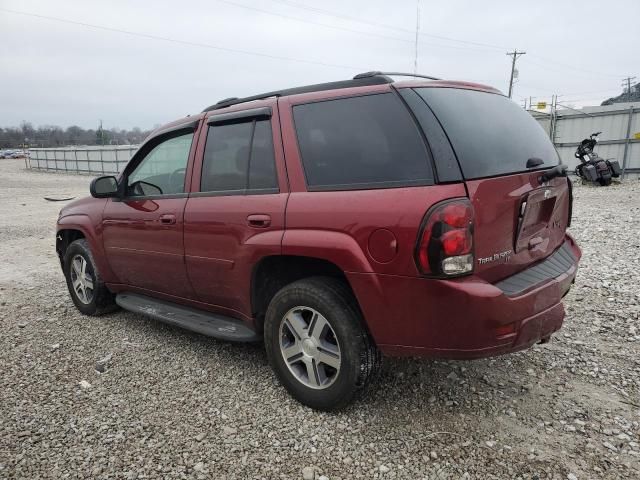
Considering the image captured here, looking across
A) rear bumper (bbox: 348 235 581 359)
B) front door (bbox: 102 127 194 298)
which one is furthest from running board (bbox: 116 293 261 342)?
rear bumper (bbox: 348 235 581 359)

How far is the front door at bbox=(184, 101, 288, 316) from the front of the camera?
2.81 metres

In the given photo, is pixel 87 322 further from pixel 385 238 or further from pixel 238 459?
pixel 385 238

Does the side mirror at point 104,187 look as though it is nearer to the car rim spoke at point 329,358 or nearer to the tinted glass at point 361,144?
the tinted glass at point 361,144

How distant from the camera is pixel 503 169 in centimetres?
238

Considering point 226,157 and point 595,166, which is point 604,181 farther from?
Result: point 226,157

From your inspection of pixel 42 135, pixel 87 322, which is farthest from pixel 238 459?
pixel 42 135

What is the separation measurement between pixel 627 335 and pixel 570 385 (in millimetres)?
1069

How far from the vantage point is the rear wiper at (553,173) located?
254cm

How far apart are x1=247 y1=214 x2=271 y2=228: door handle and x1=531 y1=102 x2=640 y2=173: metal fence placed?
1600 cm

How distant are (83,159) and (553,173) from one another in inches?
1526

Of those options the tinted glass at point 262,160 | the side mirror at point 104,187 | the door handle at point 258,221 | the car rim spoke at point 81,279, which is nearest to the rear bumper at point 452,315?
the door handle at point 258,221

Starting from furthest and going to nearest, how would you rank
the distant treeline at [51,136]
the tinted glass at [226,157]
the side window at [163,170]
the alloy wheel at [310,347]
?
1. the distant treeline at [51,136]
2. the side window at [163,170]
3. the tinted glass at [226,157]
4. the alloy wheel at [310,347]

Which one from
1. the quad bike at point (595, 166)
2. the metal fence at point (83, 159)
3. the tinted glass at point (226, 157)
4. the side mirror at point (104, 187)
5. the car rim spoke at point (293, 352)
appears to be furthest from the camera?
the metal fence at point (83, 159)

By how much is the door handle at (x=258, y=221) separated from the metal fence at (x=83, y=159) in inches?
1118
